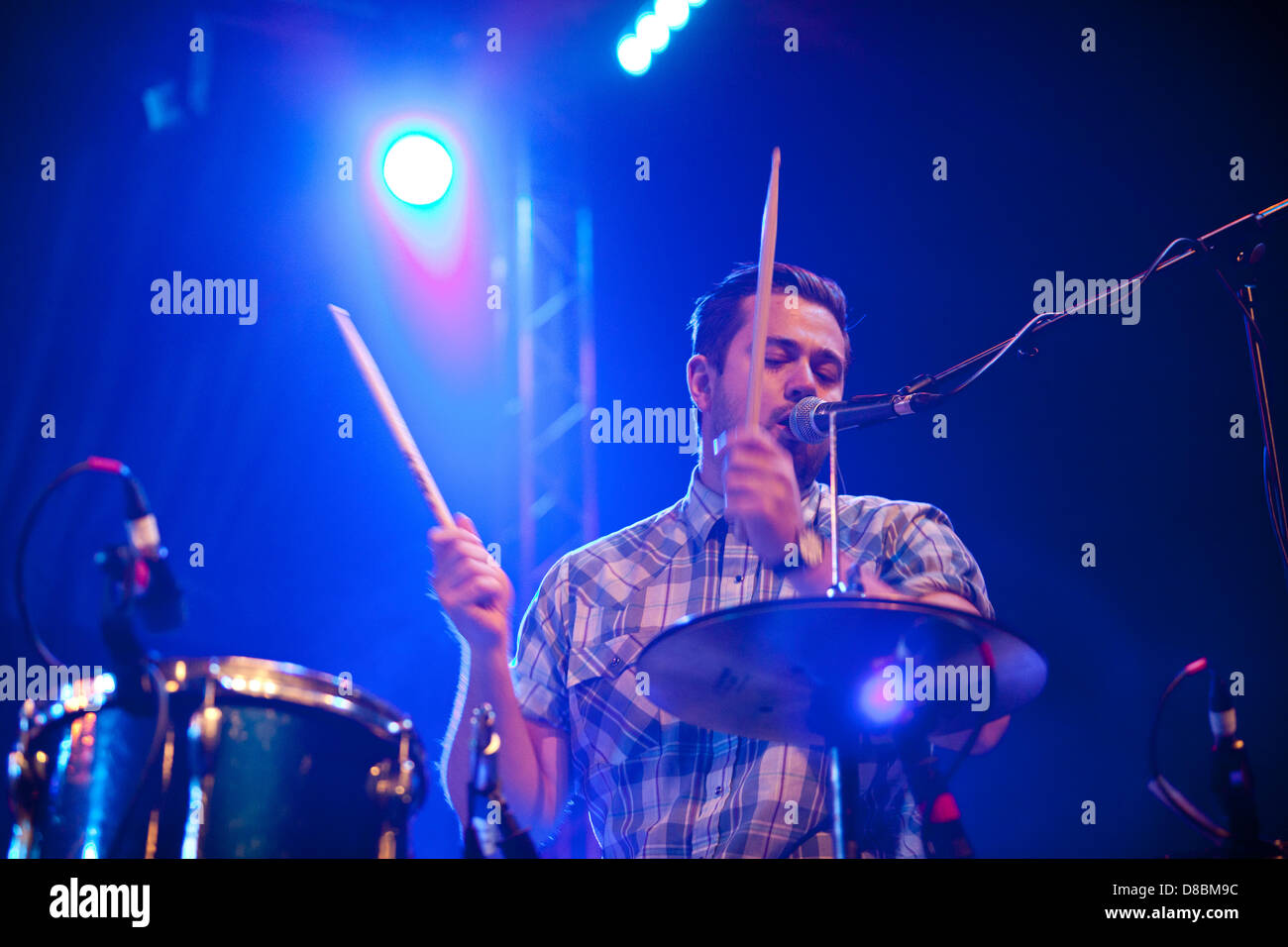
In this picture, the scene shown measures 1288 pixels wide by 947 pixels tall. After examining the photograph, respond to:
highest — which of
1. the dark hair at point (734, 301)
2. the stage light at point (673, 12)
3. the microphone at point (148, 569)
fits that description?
the stage light at point (673, 12)

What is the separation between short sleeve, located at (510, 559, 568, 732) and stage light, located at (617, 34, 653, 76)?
154 centimetres

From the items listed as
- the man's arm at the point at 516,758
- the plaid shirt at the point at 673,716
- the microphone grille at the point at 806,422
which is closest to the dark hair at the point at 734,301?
the plaid shirt at the point at 673,716

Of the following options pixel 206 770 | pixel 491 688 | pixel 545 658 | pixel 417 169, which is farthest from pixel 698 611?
pixel 417 169

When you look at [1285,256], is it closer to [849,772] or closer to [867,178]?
[867,178]

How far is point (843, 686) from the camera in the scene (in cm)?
150

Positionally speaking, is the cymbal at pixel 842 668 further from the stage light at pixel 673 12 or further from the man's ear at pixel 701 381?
the stage light at pixel 673 12

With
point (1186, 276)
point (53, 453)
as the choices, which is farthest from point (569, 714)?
point (1186, 276)

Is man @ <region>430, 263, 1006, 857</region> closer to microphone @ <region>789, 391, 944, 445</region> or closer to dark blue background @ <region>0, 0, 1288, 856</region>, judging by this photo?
microphone @ <region>789, 391, 944, 445</region>

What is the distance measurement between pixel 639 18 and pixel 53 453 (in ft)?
6.79

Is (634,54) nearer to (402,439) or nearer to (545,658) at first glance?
(402,439)

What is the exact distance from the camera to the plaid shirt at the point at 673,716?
1.99 meters

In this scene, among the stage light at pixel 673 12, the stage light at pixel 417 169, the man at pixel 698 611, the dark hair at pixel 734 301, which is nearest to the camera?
the man at pixel 698 611
